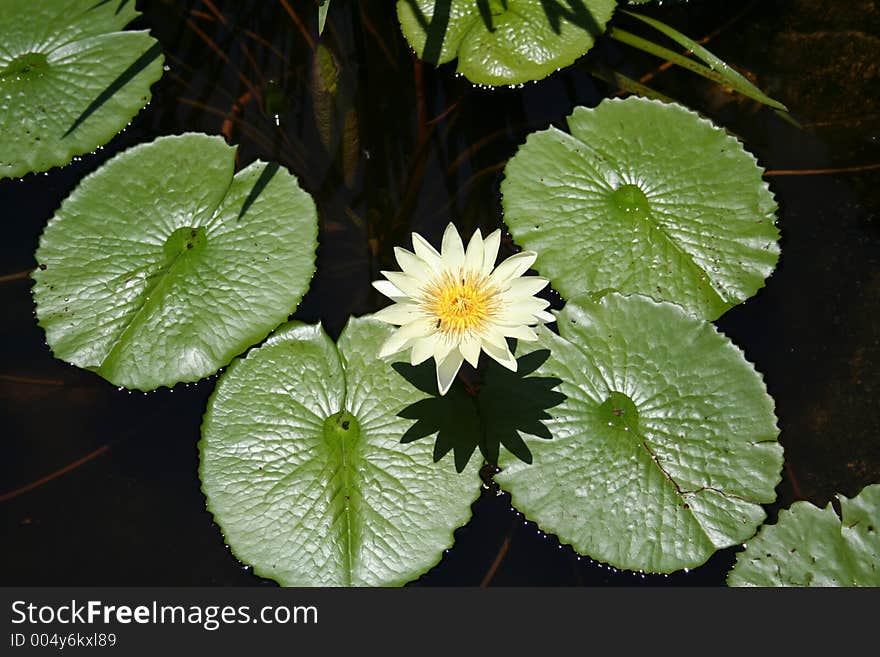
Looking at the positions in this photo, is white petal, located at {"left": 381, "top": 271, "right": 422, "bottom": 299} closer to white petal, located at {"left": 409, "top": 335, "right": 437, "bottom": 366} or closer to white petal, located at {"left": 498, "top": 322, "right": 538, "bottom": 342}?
white petal, located at {"left": 409, "top": 335, "right": 437, "bottom": 366}

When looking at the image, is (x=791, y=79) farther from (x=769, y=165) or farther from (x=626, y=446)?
(x=626, y=446)

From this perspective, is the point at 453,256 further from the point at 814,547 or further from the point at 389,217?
the point at 814,547

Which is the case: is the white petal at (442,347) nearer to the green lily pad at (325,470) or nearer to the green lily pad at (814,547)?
the green lily pad at (325,470)

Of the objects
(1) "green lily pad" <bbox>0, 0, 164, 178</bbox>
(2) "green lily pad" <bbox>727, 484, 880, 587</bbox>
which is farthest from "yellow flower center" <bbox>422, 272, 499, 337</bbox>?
(1) "green lily pad" <bbox>0, 0, 164, 178</bbox>

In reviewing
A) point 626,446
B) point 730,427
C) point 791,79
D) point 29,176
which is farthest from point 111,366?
point 791,79

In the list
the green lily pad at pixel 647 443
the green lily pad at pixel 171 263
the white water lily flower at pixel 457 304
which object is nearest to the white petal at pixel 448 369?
the white water lily flower at pixel 457 304

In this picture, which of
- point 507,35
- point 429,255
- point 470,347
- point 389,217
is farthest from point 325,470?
point 507,35
